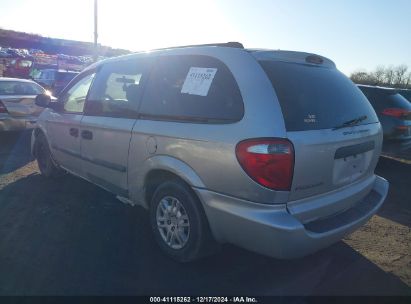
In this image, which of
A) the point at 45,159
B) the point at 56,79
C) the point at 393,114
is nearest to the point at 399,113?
the point at 393,114

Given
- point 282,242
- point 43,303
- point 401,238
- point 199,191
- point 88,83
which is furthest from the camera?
point 88,83

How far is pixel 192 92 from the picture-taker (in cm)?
313

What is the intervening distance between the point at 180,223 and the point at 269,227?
988 mm

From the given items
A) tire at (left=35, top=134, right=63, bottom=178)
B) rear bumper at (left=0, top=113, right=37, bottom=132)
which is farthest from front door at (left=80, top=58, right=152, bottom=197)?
rear bumper at (left=0, top=113, right=37, bottom=132)

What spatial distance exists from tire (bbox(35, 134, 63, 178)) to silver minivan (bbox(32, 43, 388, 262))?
1.90 metres

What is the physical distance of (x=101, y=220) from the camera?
424 centimetres

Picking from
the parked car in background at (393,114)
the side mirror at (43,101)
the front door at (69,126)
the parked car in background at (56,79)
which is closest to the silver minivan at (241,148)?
the front door at (69,126)

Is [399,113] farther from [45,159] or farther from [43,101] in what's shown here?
[45,159]

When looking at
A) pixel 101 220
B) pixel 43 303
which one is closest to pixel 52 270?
pixel 43 303

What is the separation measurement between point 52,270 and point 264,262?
192 centimetres

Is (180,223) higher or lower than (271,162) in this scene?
lower

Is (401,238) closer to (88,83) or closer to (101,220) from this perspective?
(101,220)

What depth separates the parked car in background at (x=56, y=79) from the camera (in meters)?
15.0

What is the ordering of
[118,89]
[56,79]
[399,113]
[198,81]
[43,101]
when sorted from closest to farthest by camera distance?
[198,81]
[118,89]
[43,101]
[399,113]
[56,79]
